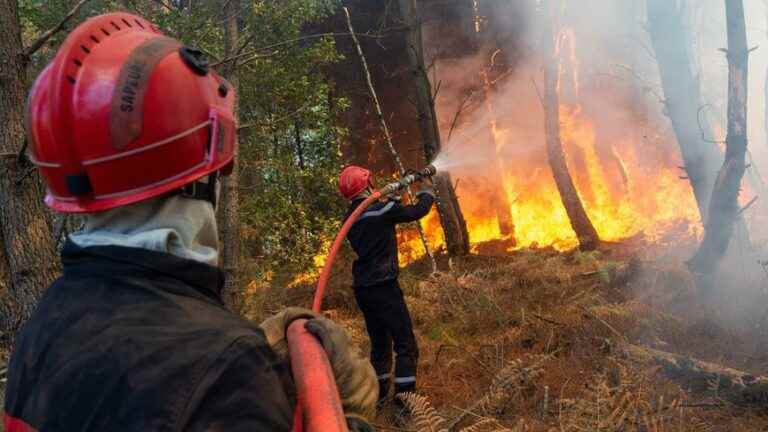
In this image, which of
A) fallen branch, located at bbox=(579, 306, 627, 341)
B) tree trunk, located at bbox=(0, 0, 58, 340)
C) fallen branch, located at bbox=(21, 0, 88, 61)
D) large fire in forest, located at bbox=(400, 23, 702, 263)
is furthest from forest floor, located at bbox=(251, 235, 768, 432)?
large fire in forest, located at bbox=(400, 23, 702, 263)

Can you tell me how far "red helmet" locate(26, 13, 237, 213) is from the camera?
1.40 meters

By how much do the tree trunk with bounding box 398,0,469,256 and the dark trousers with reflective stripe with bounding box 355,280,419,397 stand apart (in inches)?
198

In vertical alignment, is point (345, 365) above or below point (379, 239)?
above

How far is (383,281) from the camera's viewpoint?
5.20 m

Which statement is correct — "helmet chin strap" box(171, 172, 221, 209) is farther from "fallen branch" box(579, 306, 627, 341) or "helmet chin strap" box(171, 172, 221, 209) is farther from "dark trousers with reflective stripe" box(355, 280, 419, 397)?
"fallen branch" box(579, 306, 627, 341)

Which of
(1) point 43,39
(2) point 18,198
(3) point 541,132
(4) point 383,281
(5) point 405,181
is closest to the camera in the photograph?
(1) point 43,39

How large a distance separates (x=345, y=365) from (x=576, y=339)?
4573 mm

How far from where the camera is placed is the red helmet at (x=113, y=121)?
1399mm

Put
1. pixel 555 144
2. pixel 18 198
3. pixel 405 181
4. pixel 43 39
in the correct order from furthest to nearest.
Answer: pixel 555 144 → pixel 405 181 → pixel 18 198 → pixel 43 39

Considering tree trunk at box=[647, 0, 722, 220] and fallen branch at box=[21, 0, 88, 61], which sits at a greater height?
fallen branch at box=[21, 0, 88, 61]

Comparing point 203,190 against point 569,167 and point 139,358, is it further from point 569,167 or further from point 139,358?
point 569,167

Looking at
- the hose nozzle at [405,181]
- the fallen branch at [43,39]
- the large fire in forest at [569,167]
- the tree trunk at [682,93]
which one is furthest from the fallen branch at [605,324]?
the large fire in forest at [569,167]

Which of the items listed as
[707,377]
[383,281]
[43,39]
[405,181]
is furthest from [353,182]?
[707,377]

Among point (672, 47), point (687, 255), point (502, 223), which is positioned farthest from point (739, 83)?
point (502, 223)
